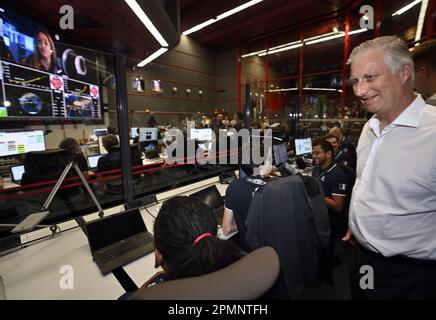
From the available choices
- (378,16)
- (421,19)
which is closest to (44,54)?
(421,19)

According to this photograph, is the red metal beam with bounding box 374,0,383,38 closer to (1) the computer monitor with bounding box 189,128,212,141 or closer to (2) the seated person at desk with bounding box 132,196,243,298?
(1) the computer monitor with bounding box 189,128,212,141

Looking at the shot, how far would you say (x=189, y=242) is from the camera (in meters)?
0.75

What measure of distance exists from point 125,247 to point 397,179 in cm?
141

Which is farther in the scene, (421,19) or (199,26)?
(199,26)

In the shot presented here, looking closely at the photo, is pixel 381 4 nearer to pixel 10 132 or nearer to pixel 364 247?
pixel 364 247

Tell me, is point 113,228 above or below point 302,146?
below

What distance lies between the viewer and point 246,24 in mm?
6871

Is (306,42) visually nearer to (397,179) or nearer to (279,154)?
(279,154)

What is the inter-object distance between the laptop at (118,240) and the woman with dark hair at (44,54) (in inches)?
150

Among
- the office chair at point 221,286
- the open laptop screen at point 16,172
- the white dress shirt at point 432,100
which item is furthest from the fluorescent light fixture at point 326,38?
the open laptop screen at point 16,172

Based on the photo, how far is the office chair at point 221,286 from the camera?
0.46 m

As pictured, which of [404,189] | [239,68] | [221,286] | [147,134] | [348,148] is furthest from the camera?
[239,68]

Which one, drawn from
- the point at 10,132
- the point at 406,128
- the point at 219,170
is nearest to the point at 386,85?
the point at 406,128
